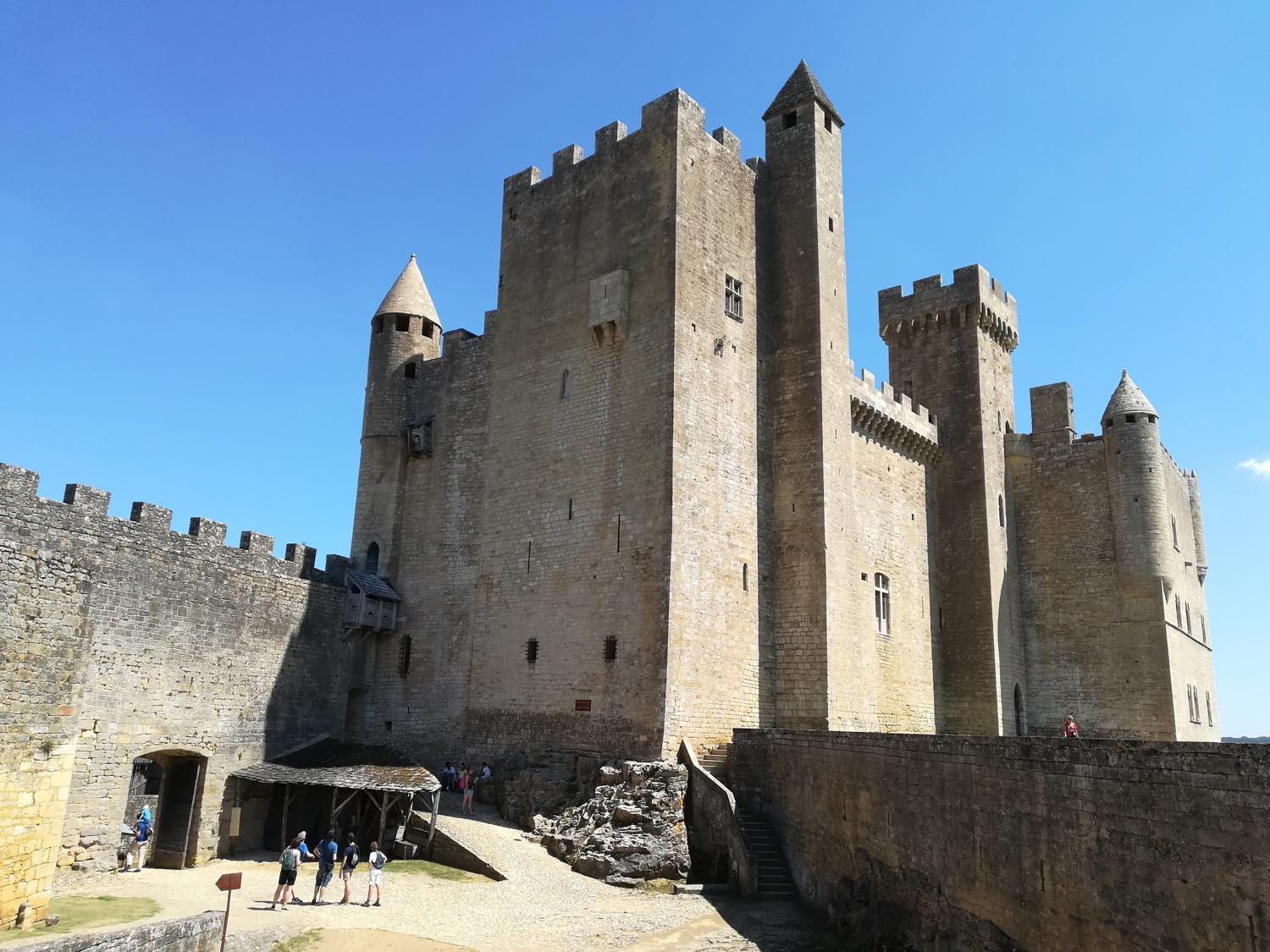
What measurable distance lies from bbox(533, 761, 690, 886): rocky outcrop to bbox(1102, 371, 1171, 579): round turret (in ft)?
48.3

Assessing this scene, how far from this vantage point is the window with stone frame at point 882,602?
77.0ft

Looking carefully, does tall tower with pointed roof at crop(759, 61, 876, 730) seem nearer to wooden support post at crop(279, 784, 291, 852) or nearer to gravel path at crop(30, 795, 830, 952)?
gravel path at crop(30, 795, 830, 952)

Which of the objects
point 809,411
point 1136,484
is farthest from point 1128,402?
point 809,411

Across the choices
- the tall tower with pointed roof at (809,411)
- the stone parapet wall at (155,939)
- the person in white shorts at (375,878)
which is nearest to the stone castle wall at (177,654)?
the stone parapet wall at (155,939)

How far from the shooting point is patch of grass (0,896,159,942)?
12668mm

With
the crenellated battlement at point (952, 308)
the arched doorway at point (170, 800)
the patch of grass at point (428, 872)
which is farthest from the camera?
the crenellated battlement at point (952, 308)

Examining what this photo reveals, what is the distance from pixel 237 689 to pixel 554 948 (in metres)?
10.1

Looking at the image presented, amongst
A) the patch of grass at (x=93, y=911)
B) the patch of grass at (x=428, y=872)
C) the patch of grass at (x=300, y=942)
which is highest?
the patch of grass at (x=428, y=872)

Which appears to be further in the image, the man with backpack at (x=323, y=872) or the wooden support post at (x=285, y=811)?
the wooden support post at (x=285, y=811)

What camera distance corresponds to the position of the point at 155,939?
10125 mm

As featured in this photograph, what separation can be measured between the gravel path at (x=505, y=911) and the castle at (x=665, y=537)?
2.65m

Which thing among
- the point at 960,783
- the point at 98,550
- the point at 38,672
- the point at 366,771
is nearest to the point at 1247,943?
the point at 960,783

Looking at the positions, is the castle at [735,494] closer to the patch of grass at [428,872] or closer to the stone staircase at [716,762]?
the stone staircase at [716,762]

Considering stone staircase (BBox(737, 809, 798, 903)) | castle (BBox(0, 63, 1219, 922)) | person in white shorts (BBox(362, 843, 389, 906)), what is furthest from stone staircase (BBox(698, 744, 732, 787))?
person in white shorts (BBox(362, 843, 389, 906))
